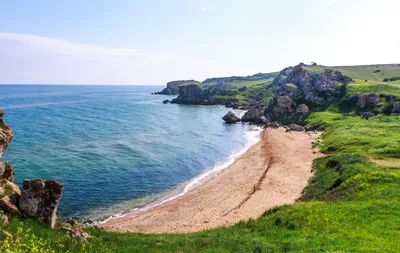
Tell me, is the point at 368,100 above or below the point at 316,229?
above

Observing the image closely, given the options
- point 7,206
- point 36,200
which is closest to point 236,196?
point 36,200

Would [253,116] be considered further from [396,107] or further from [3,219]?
[3,219]

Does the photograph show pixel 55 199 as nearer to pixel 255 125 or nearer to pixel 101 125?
pixel 101 125

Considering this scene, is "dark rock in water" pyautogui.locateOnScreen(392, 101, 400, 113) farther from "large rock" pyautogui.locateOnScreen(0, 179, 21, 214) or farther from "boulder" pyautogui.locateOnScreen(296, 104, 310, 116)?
"large rock" pyautogui.locateOnScreen(0, 179, 21, 214)

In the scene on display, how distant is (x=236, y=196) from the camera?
4641 centimetres

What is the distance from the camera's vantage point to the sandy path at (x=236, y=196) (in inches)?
1470

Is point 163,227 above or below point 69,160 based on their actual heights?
below

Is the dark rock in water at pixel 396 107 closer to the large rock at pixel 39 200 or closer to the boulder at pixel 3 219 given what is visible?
the large rock at pixel 39 200

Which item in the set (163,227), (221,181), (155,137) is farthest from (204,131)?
(163,227)

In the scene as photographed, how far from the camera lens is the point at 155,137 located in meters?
90.1

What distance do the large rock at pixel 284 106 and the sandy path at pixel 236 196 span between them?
47.9 metres

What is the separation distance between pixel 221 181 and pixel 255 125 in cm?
6746

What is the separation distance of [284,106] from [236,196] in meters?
80.4

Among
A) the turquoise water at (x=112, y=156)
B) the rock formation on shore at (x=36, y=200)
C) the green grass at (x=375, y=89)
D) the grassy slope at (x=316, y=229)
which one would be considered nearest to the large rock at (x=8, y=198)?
the rock formation on shore at (x=36, y=200)
